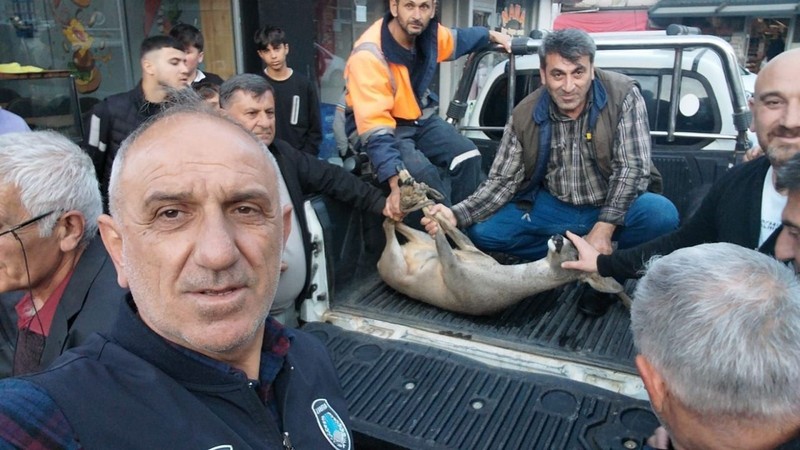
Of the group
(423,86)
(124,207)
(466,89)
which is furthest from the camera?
(466,89)

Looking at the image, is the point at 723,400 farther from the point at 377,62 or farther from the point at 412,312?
the point at 377,62

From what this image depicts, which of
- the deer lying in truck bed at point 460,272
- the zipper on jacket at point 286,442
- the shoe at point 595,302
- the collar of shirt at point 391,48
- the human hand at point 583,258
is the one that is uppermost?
the collar of shirt at point 391,48

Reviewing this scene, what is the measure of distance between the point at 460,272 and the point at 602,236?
88 cm

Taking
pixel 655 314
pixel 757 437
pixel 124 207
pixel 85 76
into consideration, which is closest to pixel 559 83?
pixel 655 314

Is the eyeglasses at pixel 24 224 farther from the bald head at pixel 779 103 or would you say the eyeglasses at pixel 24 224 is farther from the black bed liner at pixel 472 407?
the bald head at pixel 779 103

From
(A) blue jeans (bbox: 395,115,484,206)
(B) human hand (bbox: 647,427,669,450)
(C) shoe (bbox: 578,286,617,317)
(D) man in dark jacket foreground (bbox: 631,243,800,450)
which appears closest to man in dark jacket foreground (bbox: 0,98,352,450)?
(D) man in dark jacket foreground (bbox: 631,243,800,450)

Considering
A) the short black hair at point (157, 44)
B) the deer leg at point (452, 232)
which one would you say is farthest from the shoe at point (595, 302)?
the short black hair at point (157, 44)

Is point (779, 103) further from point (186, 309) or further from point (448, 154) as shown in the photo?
point (186, 309)

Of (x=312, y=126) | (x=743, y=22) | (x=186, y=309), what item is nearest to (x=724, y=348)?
(x=186, y=309)

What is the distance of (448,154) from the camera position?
445 centimetres

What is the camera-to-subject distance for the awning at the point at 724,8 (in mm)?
18594

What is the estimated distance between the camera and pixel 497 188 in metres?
4.07

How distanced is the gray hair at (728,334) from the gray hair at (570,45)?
2.29 meters

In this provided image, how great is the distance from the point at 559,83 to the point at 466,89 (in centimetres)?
152
